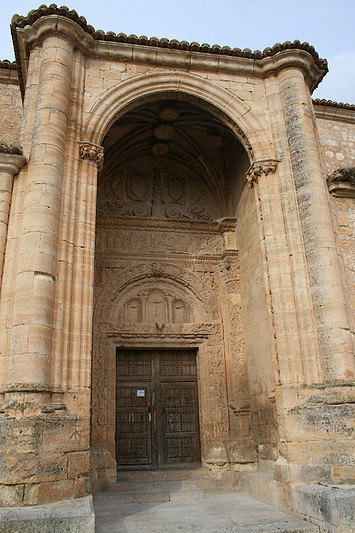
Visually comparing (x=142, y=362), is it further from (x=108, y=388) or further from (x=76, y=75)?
(x=76, y=75)

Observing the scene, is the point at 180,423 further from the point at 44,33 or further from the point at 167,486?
the point at 44,33

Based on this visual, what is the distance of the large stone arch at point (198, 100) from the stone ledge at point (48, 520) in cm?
554

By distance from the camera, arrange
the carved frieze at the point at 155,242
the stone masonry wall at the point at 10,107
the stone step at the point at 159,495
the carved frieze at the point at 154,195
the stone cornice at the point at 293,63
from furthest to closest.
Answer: the carved frieze at the point at 154,195 → the carved frieze at the point at 155,242 → the stone masonry wall at the point at 10,107 → the stone cornice at the point at 293,63 → the stone step at the point at 159,495

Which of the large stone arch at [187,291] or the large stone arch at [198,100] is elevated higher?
the large stone arch at [198,100]

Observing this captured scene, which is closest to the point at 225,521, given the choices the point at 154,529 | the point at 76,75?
the point at 154,529

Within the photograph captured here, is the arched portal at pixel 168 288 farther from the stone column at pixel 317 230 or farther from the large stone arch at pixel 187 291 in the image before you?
the stone column at pixel 317 230

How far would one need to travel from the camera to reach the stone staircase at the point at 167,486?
6941mm

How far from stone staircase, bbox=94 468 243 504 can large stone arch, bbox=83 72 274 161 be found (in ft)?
18.0

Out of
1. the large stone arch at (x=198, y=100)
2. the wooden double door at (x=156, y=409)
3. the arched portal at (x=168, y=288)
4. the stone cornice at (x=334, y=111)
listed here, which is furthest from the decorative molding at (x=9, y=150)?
the stone cornice at (x=334, y=111)

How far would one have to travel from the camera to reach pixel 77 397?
18.5 feet

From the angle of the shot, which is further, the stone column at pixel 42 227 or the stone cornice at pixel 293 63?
the stone cornice at pixel 293 63

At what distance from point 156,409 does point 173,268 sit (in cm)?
280

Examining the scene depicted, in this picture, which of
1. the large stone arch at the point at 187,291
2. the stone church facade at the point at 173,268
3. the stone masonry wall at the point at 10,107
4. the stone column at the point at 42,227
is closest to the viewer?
the stone column at the point at 42,227

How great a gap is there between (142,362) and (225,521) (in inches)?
151
